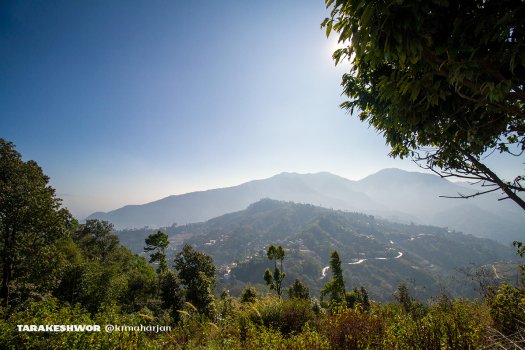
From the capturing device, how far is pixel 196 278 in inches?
928

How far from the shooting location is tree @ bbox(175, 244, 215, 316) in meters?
22.1

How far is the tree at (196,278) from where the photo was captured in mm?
22111

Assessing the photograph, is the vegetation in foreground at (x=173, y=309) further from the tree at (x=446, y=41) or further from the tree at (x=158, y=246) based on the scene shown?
the tree at (x=446, y=41)

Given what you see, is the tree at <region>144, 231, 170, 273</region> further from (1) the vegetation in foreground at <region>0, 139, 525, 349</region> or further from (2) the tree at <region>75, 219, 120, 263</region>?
(2) the tree at <region>75, 219, 120, 263</region>

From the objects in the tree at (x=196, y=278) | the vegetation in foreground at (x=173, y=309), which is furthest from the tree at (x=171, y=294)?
the tree at (x=196, y=278)

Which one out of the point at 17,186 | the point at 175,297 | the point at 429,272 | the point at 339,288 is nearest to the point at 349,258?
the point at 429,272

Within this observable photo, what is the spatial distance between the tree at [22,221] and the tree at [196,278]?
36.5ft

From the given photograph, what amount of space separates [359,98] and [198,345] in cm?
797

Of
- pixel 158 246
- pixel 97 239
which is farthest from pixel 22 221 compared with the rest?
pixel 97 239

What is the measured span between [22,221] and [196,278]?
14.0 m

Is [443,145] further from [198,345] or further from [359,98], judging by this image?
[198,345]

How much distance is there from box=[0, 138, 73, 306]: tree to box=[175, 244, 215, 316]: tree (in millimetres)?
11119

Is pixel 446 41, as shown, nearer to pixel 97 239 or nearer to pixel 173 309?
pixel 173 309

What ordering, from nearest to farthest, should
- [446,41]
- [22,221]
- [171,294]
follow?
[446,41] → [22,221] → [171,294]
